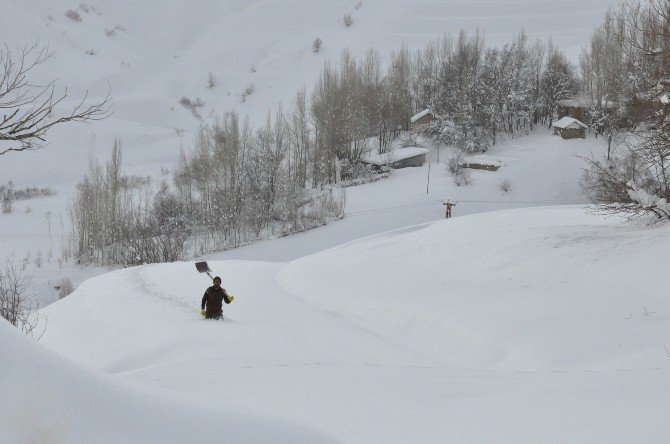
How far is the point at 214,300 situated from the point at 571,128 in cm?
4620

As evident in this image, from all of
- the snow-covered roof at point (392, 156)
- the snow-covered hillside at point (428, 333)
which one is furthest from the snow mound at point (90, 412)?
the snow-covered roof at point (392, 156)

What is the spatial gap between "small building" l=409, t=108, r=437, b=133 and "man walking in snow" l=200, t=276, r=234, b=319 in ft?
154

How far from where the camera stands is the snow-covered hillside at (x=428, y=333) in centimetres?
527

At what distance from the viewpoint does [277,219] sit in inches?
1657

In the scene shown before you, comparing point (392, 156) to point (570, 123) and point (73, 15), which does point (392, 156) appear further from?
point (73, 15)

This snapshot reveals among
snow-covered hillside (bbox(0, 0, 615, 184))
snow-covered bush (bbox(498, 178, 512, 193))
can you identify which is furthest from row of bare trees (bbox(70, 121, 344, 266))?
Result: snow-covered bush (bbox(498, 178, 512, 193))

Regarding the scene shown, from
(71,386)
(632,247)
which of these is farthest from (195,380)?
(632,247)

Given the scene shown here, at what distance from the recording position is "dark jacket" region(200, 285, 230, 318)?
37.8 ft

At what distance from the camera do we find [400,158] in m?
49.1

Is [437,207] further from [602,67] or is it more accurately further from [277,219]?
[602,67]

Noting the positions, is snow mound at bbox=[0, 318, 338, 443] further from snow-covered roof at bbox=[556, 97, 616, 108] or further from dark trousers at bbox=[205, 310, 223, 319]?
snow-covered roof at bbox=[556, 97, 616, 108]

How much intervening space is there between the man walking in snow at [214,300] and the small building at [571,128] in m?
45.8

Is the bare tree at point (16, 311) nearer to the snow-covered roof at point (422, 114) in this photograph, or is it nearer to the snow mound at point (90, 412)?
the snow mound at point (90, 412)

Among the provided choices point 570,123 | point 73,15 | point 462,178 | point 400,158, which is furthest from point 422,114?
point 73,15
